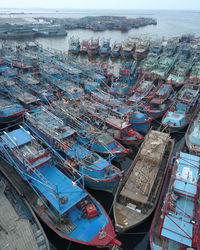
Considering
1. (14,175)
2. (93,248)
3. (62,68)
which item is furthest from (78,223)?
(62,68)

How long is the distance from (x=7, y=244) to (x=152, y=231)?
11096 millimetres

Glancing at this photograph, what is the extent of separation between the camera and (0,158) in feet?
77.8

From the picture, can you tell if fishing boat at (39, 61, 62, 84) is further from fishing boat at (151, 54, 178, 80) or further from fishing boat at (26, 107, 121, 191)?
fishing boat at (151, 54, 178, 80)

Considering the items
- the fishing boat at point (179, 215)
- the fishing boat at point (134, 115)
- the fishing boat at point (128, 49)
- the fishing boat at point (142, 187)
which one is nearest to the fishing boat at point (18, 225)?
the fishing boat at point (142, 187)

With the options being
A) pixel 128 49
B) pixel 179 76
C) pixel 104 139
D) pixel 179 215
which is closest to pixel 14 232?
pixel 179 215

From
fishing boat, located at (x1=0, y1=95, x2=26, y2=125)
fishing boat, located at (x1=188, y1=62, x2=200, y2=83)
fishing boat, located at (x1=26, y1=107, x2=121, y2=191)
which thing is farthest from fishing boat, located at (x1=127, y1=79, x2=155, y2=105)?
fishing boat, located at (x1=0, y1=95, x2=26, y2=125)

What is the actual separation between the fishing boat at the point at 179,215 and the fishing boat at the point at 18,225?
29.6ft

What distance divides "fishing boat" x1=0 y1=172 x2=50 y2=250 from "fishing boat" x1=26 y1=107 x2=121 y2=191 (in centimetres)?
567

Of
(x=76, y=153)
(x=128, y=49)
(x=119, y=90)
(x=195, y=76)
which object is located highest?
(x=128, y=49)

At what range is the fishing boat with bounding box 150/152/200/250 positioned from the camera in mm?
15289

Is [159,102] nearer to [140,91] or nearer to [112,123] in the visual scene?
[140,91]

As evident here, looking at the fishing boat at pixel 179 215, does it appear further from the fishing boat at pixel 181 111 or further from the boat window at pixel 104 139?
the fishing boat at pixel 181 111

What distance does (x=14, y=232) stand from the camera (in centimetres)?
1484

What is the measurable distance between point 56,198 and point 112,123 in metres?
13.9
